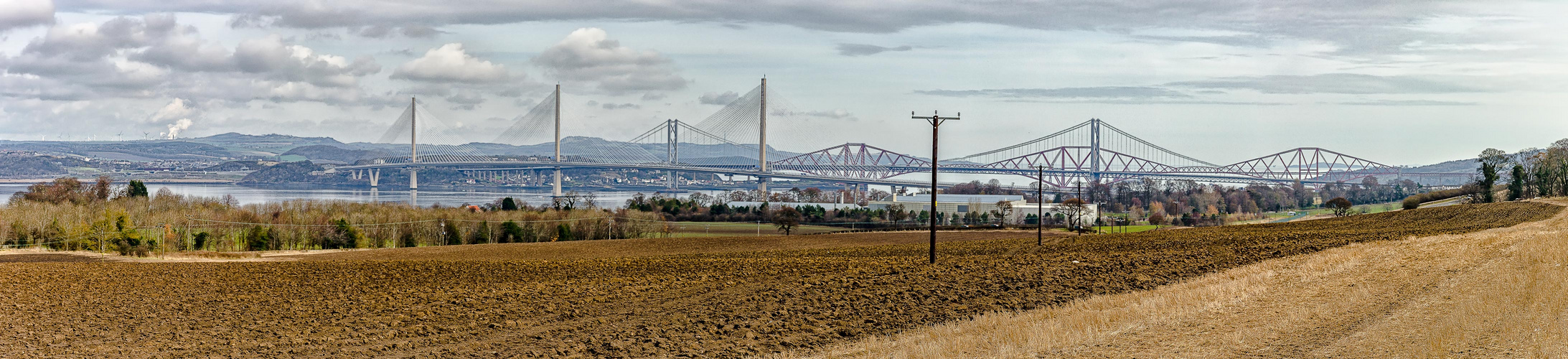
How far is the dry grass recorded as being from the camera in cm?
1099

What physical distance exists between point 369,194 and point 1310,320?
103m

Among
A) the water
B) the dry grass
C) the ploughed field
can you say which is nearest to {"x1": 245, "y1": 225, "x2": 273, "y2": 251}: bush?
the ploughed field

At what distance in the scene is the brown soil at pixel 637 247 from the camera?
135 feet

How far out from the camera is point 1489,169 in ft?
229

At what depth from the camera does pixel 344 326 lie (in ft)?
55.9

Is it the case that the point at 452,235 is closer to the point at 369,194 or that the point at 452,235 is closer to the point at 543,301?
the point at 543,301

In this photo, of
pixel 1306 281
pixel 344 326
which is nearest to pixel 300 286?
pixel 344 326

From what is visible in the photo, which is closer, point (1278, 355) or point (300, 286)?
point (1278, 355)

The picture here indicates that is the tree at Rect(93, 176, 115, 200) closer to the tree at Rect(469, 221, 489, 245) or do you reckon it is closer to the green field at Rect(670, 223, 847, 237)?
the tree at Rect(469, 221, 489, 245)

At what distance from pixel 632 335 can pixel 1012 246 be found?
26.3m

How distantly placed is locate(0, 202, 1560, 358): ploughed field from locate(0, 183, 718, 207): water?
66662mm

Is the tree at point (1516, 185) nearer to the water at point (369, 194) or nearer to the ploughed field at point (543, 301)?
the ploughed field at point (543, 301)

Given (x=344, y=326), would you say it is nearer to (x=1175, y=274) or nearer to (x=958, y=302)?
(x=958, y=302)

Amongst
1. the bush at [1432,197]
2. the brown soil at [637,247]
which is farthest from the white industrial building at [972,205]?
the brown soil at [637,247]
